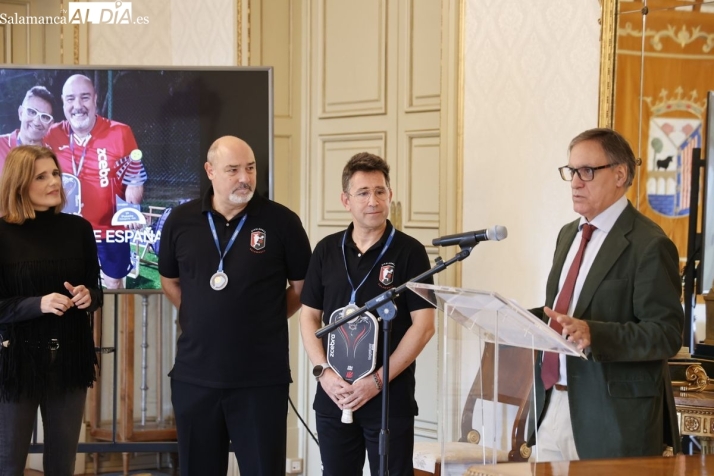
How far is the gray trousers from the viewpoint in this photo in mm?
3262

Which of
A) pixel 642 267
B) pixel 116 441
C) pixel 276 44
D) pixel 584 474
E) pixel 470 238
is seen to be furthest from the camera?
pixel 276 44

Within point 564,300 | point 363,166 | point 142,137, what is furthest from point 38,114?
point 564,300

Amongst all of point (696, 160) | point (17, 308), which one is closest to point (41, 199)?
point (17, 308)

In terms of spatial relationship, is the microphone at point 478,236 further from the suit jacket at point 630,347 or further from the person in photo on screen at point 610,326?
the suit jacket at point 630,347

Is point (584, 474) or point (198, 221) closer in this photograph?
point (584, 474)

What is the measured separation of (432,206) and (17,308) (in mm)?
2184

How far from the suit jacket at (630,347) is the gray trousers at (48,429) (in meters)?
1.88

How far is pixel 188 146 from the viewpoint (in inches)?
165

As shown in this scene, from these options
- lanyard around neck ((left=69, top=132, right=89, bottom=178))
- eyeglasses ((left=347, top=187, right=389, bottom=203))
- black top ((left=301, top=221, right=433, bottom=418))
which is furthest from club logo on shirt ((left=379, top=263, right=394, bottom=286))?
lanyard around neck ((left=69, top=132, right=89, bottom=178))

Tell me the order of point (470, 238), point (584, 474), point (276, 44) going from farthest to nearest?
point (276, 44) < point (470, 238) < point (584, 474)

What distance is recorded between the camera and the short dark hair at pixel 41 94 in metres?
4.12

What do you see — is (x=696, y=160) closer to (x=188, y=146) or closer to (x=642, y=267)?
(x=642, y=267)

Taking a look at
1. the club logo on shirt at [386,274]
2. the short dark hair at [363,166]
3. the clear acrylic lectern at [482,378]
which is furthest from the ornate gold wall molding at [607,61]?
the clear acrylic lectern at [482,378]

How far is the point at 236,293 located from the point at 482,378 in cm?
120
